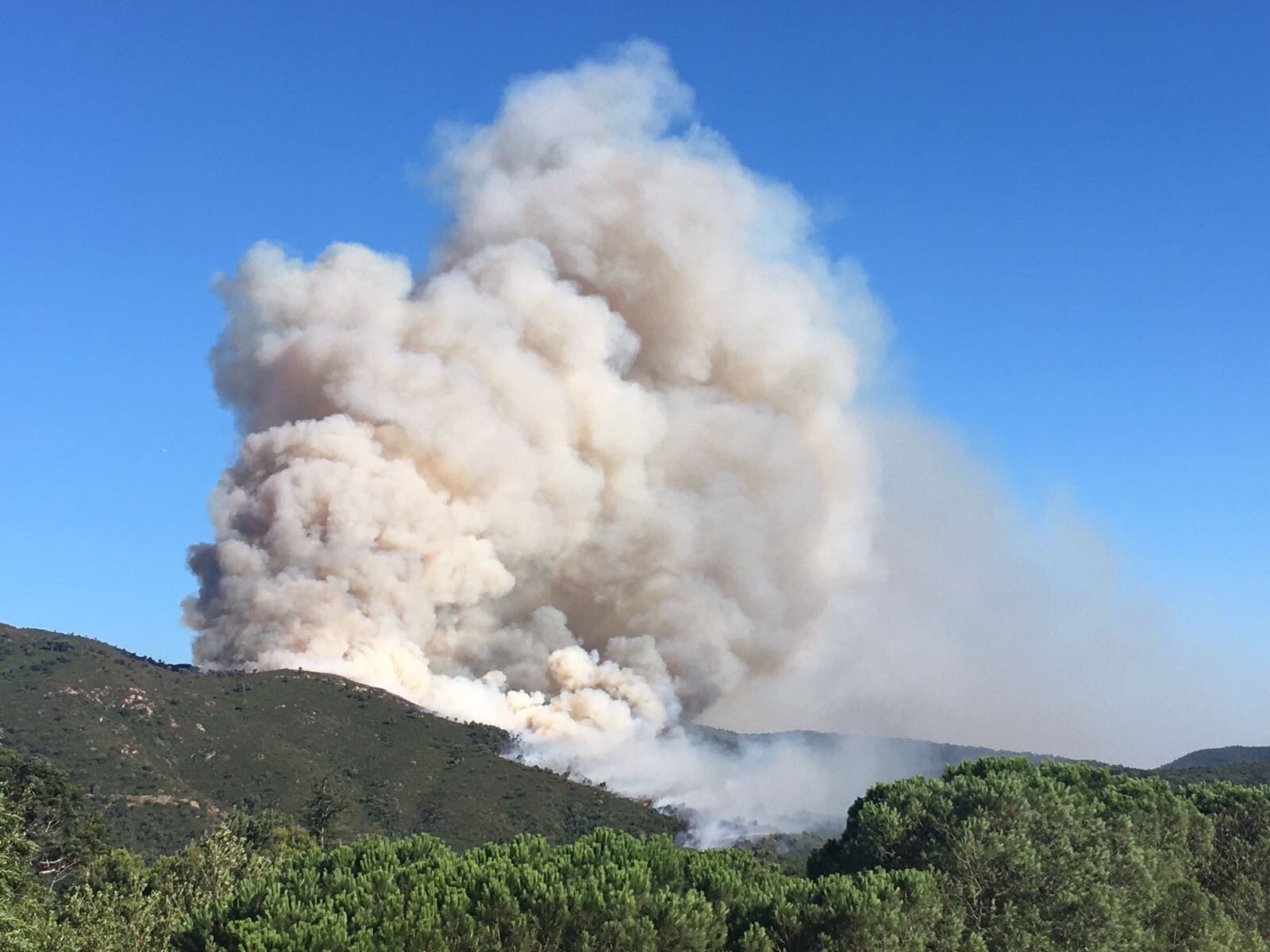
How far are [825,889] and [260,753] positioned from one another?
8866 centimetres

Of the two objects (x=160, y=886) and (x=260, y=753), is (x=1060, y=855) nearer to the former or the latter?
(x=160, y=886)

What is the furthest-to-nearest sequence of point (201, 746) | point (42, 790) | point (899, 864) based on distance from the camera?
point (201, 746) → point (42, 790) → point (899, 864)

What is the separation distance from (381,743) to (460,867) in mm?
89106

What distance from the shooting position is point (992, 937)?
37.2 metres

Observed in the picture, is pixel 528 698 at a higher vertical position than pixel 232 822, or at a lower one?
higher

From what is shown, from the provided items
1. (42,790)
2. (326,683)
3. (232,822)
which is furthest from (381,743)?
(42,790)

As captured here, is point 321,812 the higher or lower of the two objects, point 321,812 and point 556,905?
the higher

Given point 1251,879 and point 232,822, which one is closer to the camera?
point 1251,879

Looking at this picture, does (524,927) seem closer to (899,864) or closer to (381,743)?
(899,864)

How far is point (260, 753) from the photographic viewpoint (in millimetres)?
109750

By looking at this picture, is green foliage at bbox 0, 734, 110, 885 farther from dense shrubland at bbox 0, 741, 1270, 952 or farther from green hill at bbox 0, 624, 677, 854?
green hill at bbox 0, 624, 677, 854

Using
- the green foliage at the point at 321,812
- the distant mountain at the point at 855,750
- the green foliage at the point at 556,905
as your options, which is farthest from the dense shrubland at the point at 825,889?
the distant mountain at the point at 855,750

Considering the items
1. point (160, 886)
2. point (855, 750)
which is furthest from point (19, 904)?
point (855, 750)

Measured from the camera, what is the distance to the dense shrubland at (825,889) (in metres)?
30.2
